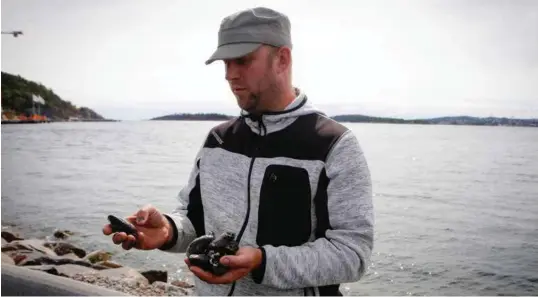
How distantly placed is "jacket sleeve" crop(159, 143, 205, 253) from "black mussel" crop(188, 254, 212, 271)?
42 centimetres

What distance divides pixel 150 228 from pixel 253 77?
2.40 feet

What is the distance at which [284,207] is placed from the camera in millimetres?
1919

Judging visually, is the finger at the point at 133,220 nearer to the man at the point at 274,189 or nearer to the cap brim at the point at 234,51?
the man at the point at 274,189

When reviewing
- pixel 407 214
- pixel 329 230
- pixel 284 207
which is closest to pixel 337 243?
pixel 329 230

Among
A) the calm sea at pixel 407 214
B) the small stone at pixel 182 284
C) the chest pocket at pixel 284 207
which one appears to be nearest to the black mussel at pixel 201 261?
the chest pocket at pixel 284 207

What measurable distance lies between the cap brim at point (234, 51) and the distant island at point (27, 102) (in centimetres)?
7508

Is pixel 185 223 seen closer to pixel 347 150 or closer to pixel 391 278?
pixel 347 150

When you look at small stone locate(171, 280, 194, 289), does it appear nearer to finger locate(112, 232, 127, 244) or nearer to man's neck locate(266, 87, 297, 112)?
finger locate(112, 232, 127, 244)

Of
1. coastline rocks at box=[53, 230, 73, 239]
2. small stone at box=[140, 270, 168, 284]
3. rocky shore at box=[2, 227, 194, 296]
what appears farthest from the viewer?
coastline rocks at box=[53, 230, 73, 239]

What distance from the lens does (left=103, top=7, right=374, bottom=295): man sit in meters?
1.83

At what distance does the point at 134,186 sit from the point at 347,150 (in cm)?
2964

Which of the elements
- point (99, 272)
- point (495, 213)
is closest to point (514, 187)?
point (495, 213)

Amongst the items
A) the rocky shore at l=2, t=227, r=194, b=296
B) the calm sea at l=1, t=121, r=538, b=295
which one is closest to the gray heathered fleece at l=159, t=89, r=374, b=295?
the rocky shore at l=2, t=227, r=194, b=296

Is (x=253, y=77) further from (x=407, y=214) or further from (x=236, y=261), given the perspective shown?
(x=407, y=214)
